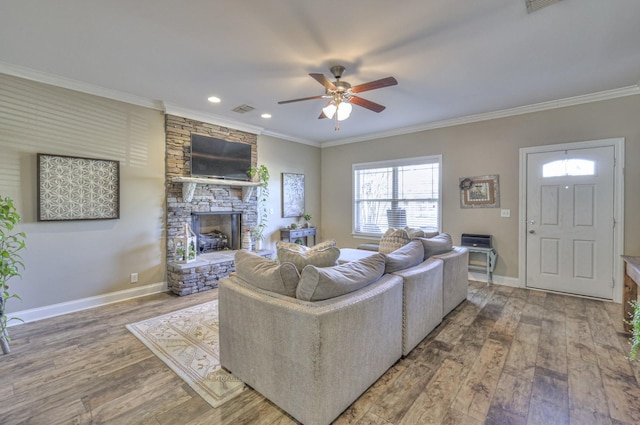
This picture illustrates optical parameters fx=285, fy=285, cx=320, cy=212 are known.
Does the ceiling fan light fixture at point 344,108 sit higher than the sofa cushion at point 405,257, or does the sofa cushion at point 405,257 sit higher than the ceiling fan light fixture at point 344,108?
the ceiling fan light fixture at point 344,108

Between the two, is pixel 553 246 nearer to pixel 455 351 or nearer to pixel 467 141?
pixel 467 141

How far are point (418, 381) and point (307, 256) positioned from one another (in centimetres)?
124

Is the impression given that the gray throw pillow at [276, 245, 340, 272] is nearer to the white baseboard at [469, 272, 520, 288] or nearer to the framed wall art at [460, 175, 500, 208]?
the framed wall art at [460, 175, 500, 208]

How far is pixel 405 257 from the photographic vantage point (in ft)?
8.67

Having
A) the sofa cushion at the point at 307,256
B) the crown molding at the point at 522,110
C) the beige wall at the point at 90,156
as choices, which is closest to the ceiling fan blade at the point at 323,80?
the sofa cushion at the point at 307,256

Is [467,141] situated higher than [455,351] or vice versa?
[467,141]

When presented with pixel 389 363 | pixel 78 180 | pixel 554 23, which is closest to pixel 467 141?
pixel 554 23

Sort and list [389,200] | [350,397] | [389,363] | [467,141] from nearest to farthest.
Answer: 1. [350,397]
2. [389,363]
3. [467,141]
4. [389,200]

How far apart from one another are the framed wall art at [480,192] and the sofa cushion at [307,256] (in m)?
3.55

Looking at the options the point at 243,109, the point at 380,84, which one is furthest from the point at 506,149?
the point at 243,109

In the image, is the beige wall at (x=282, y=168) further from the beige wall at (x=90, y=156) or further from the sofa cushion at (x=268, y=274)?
the sofa cushion at (x=268, y=274)

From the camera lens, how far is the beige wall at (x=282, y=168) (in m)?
5.67

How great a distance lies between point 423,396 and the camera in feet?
6.37

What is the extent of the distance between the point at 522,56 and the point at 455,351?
9.38ft
